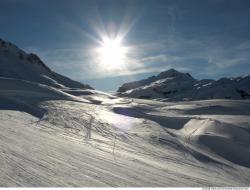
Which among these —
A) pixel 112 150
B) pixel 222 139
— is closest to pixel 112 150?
pixel 112 150

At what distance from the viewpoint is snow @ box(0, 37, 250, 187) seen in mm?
8516

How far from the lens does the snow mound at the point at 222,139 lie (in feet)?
57.3

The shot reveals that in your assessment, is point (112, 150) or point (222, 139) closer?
point (112, 150)

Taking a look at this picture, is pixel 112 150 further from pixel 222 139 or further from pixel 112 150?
pixel 222 139

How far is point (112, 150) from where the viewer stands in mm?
12906

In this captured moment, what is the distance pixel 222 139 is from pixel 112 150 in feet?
28.7

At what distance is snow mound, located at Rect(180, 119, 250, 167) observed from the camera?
17475 mm

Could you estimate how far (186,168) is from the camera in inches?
510

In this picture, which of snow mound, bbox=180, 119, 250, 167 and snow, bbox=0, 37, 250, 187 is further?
snow mound, bbox=180, 119, 250, 167

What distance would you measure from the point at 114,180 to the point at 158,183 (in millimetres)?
1314

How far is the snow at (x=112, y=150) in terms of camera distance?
8.52 meters

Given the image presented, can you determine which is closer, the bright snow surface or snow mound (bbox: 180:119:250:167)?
the bright snow surface

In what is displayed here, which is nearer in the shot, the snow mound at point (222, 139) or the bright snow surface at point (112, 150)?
the bright snow surface at point (112, 150)

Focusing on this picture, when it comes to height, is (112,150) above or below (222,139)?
below
